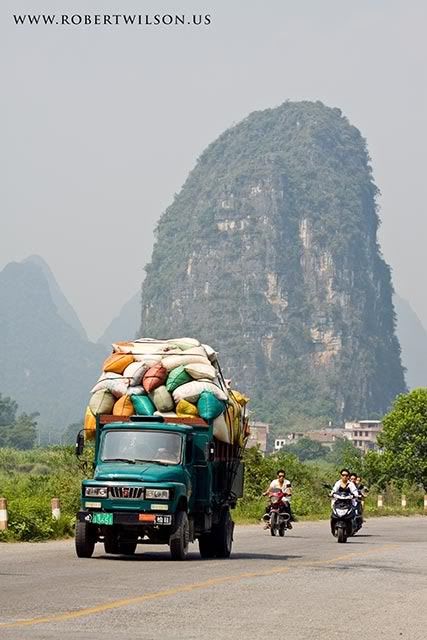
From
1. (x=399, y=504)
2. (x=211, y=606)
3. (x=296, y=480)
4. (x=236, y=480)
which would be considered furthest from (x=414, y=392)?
(x=211, y=606)

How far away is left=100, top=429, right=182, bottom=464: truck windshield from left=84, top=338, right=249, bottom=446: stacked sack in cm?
87

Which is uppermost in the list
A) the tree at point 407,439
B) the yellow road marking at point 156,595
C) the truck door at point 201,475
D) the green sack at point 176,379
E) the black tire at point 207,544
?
the tree at point 407,439

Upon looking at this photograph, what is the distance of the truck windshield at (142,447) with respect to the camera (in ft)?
72.5

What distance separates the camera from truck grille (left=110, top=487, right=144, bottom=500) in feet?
69.8

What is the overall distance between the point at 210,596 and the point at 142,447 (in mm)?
6844

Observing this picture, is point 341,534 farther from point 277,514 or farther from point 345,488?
point 277,514

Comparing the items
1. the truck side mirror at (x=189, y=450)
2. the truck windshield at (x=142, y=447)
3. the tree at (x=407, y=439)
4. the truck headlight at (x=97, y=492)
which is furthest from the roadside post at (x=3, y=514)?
the tree at (x=407, y=439)

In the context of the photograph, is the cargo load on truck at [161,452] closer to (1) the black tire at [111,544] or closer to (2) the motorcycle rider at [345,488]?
→ (1) the black tire at [111,544]

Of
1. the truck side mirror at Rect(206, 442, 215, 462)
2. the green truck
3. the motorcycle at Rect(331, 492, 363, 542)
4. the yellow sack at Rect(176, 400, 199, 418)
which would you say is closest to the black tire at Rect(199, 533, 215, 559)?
the green truck

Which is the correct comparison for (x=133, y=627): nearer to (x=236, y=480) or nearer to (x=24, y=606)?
(x=24, y=606)

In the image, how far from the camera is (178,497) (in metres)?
21.5

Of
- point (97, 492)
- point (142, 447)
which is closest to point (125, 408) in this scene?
point (142, 447)

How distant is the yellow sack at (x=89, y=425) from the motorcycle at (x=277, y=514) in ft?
39.8

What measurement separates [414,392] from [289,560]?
81.3m
